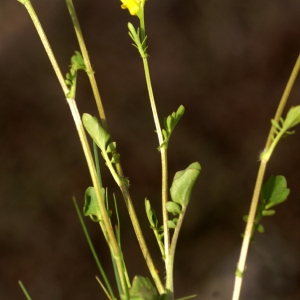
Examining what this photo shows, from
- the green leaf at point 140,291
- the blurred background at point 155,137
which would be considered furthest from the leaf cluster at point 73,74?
the blurred background at point 155,137

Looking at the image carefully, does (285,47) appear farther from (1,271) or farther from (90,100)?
(1,271)

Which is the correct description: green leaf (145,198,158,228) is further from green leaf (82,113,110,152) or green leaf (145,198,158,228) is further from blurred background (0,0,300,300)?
blurred background (0,0,300,300)

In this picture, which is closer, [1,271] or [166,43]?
[1,271]

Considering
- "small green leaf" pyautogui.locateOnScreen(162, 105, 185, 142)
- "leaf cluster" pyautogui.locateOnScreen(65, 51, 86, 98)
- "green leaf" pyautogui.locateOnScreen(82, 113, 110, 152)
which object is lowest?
"small green leaf" pyautogui.locateOnScreen(162, 105, 185, 142)

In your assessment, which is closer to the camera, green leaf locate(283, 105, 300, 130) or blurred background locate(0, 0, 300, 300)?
green leaf locate(283, 105, 300, 130)

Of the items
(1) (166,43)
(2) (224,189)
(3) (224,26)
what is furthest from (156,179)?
(3) (224,26)

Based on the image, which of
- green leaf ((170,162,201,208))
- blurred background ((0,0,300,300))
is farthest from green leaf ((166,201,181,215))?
blurred background ((0,0,300,300))

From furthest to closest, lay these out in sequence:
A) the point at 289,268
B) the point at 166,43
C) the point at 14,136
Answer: the point at 166,43 < the point at 14,136 < the point at 289,268
